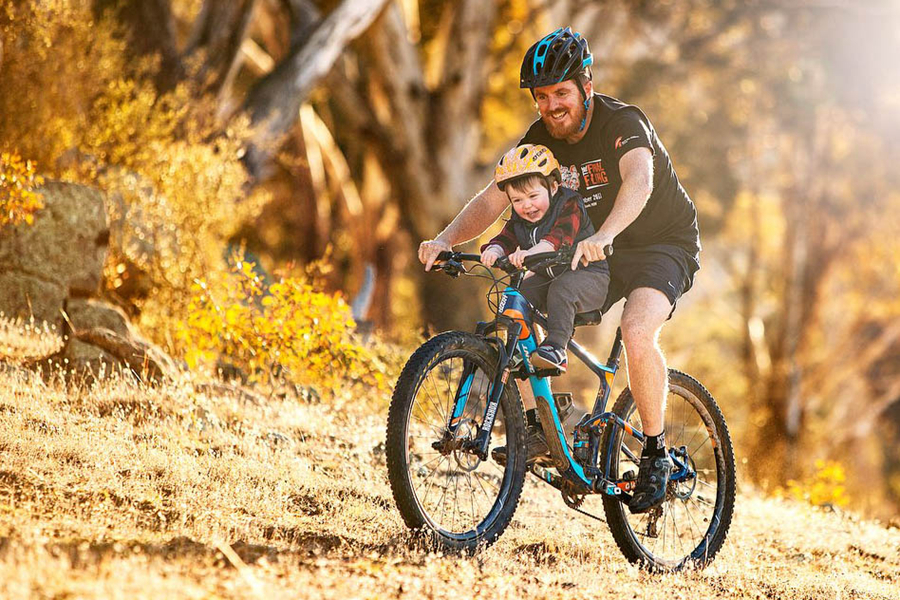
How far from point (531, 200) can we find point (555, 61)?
2.14 ft

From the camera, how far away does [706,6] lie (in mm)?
18578

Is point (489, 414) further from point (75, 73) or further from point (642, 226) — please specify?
point (75, 73)

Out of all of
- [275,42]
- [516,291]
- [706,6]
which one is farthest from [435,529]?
[706,6]

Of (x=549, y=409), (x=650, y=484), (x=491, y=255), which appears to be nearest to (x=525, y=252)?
(x=491, y=255)

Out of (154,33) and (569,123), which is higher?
(154,33)

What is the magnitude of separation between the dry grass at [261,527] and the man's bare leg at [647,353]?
0.80m

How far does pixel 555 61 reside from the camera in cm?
487

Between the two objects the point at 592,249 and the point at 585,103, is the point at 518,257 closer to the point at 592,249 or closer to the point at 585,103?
the point at 592,249

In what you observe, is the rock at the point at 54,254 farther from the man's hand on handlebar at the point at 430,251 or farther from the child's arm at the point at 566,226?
the child's arm at the point at 566,226

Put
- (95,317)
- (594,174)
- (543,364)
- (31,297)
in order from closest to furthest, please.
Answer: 1. (543,364)
2. (594,174)
3. (95,317)
4. (31,297)

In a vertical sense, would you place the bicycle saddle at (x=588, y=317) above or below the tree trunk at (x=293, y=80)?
below

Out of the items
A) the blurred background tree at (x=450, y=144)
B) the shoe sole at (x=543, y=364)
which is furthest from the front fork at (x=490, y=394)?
the blurred background tree at (x=450, y=144)

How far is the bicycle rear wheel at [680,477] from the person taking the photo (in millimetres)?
5195

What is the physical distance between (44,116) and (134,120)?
904mm
